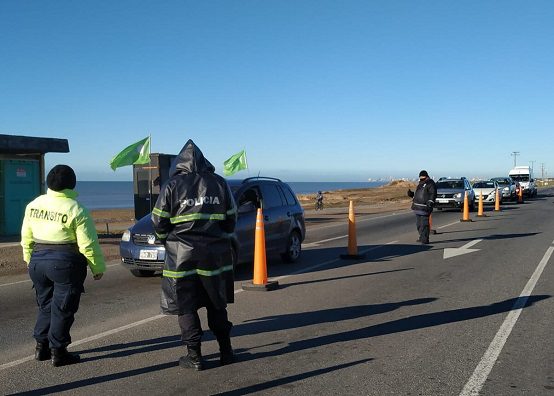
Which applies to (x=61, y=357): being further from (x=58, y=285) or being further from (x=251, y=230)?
(x=251, y=230)

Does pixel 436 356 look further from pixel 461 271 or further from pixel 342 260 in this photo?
pixel 342 260

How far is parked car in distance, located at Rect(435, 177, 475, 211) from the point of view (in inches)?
1141

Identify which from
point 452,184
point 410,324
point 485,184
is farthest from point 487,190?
point 410,324

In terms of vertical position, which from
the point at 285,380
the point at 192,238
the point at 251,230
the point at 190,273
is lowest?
the point at 285,380

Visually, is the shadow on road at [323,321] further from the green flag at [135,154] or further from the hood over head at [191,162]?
the green flag at [135,154]

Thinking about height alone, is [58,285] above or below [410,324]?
above

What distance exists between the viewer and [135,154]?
20.4 meters

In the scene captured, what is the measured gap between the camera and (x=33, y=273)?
5254 millimetres

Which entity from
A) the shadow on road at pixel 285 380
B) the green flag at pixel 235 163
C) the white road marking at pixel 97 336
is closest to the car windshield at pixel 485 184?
the green flag at pixel 235 163

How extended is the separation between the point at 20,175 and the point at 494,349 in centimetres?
1627

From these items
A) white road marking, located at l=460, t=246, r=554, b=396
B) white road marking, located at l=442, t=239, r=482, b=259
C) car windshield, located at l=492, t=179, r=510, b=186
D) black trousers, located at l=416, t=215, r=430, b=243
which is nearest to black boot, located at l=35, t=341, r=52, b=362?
white road marking, located at l=460, t=246, r=554, b=396

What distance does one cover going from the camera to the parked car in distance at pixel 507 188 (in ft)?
127

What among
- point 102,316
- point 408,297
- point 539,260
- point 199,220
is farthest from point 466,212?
point 199,220

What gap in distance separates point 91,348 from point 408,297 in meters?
4.40
